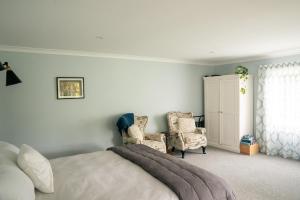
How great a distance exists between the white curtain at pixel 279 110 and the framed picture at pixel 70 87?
414cm

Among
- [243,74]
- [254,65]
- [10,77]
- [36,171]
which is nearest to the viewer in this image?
[36,171]

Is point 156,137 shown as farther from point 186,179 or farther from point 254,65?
point 254,65

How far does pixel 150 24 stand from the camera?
2.64 metres

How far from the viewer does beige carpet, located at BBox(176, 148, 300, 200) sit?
118 inches

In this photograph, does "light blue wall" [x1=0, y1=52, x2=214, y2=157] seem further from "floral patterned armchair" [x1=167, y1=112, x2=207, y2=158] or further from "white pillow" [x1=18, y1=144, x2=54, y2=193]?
"white pillow" [x1=18, y1=144, x2=54, y2=193]

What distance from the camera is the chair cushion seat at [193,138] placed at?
473 centimetres

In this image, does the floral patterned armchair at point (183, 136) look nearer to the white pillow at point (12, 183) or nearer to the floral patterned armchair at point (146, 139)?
the floral patterned armchair at point (146, 139)

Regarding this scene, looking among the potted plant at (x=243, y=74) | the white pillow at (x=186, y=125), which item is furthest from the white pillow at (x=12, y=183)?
the potted plant at (x=243, y=74)

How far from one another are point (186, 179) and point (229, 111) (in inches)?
145

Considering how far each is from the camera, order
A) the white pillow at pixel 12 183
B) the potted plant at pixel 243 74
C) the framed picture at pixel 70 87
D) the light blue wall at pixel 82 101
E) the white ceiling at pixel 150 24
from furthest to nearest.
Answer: the potted plant at pixel 243 74
the framed picture at pixel 70 87
the light blue wall at pixel 82 101
the white ceiling at pixel 150 24
the white pillow at pixel 12 183

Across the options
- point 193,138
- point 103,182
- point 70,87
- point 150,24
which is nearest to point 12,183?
point 103,182

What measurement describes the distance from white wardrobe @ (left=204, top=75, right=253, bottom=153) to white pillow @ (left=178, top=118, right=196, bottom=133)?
2.56ft

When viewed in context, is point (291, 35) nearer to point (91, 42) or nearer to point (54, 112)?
point (91, 42)

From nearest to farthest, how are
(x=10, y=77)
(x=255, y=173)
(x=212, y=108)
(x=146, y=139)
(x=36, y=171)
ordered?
(x=36, y=171), (x=10, y=77), (x=255, y=173), (x=146, y=139), (x=212, y=108)
